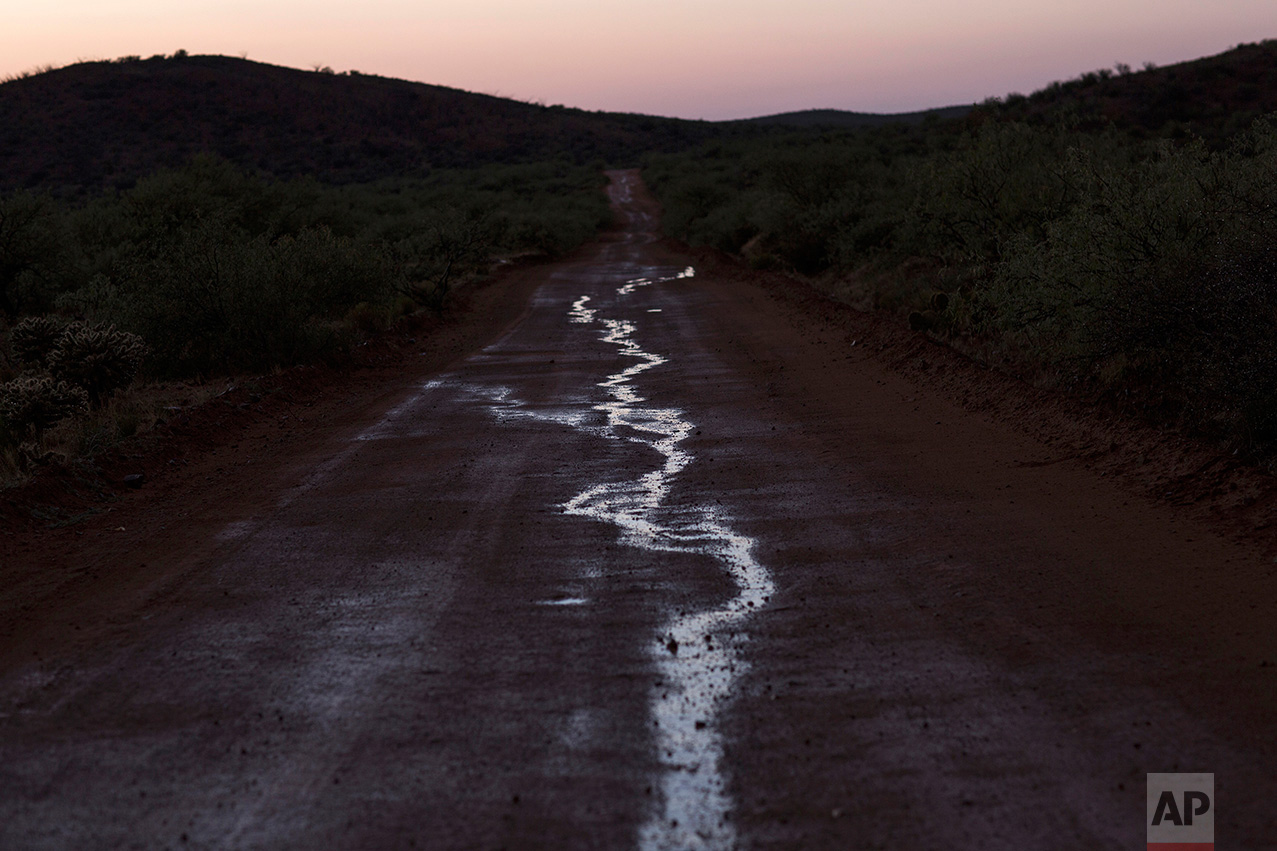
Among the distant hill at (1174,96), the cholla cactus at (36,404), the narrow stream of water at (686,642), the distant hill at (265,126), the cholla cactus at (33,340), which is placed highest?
the distant hill at (265,126)

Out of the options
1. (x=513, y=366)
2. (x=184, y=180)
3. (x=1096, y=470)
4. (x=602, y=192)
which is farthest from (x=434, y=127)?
(x=1096, y=470)

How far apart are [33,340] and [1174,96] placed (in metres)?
50.0

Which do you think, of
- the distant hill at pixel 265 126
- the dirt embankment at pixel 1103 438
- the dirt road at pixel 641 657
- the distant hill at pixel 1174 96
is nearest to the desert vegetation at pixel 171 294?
the dirt road at pixel 641 657

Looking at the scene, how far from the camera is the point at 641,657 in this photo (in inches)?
201

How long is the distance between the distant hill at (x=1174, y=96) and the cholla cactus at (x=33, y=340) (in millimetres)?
37256

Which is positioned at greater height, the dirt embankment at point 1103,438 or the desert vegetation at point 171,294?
the desert vegetation at point 171,294

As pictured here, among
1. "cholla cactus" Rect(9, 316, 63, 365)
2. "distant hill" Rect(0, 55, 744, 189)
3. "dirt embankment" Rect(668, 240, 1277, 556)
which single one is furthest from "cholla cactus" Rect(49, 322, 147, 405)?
"distant hill" Rect(0, 55, 744, 189)

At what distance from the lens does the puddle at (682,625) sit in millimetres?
3701

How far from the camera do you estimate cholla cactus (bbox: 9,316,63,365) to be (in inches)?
588

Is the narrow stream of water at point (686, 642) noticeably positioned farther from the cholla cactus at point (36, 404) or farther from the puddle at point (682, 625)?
the cholla cactus at point (36, 404)

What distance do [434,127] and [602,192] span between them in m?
41.8

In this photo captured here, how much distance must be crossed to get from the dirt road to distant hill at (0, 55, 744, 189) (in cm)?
6642

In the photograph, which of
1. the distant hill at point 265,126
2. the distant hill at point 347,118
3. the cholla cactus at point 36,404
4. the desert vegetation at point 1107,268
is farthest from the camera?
the distant hill at point 265,126

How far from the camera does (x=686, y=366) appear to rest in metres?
14.9
